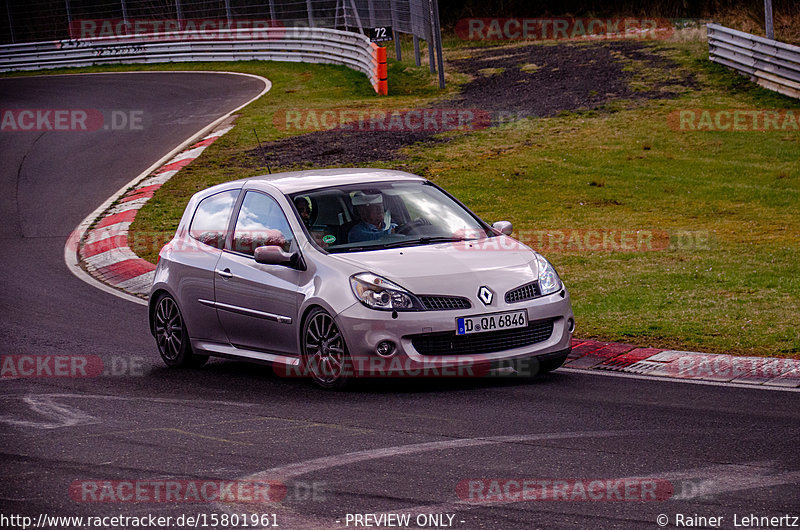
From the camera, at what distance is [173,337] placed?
9969mm

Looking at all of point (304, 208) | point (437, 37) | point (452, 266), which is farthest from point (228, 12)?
point (452, 266)

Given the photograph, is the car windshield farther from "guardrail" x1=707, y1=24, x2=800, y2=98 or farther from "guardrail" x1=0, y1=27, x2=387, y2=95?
"guardrail" x1=0, y1=27, x2=387, y2=95

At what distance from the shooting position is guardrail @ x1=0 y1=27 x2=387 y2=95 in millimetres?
36938

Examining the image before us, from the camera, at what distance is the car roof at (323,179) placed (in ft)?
30.7

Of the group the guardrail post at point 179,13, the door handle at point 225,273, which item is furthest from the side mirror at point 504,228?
the guardrail post at point 179,13

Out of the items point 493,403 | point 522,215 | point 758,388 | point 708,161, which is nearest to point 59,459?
point 493,403

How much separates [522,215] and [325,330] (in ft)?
30.4

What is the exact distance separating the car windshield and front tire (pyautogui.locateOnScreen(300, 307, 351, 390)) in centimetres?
65

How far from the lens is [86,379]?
30.4 feet

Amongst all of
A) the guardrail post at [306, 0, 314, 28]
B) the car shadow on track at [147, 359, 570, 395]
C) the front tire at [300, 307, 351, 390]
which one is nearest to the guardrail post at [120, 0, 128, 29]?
the guardrail post at [306, 0, 314, 28]

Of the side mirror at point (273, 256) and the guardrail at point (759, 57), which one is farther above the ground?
the side mirror at point (273, 256)

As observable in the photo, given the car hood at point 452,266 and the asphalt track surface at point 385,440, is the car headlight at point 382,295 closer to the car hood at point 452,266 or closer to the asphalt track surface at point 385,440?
the car hood at point 452,266

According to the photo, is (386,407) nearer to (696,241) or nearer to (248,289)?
(248,289)

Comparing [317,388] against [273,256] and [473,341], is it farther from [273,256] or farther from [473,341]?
[473,341]
